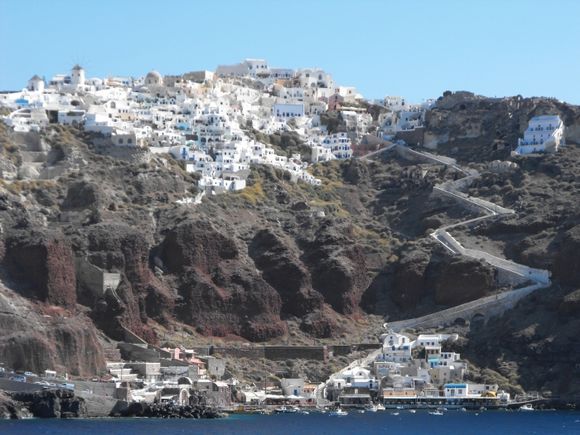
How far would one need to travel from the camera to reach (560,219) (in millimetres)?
153250

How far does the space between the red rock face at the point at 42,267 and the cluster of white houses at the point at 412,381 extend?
21.2 metres

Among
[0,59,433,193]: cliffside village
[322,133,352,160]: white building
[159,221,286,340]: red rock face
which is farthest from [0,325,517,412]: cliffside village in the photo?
[322,133,352,160]: white building

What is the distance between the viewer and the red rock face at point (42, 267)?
13138 cm

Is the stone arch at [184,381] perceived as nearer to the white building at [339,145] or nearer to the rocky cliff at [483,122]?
the white building at [339,145]

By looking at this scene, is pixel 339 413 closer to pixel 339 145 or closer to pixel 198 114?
pixel 198 114

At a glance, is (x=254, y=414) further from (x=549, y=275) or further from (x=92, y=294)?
(x=549, y=275)

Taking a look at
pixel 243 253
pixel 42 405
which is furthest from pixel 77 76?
pixel 42 405

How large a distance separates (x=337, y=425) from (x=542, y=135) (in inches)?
2312

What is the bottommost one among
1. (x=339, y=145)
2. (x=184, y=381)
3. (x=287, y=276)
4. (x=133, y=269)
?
(x=184, y=381)

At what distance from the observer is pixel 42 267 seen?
13138 centimetres

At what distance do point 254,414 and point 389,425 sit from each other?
11171mm

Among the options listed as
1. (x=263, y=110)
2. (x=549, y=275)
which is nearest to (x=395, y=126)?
(x=263, y=110)

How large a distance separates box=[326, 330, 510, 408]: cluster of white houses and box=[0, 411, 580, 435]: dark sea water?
8.28 feet

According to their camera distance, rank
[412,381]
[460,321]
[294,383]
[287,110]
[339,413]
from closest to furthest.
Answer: [339,413] < [294,383] < [412,381] < [460,321] < [287,110]
